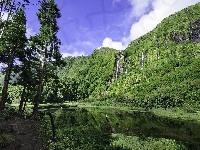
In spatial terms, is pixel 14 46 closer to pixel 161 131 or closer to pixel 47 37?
pixel 47 37

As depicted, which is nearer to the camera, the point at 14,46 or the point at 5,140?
the point at 5,140

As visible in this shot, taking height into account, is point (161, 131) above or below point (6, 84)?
below

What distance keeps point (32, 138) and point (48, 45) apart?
20570 millimetres

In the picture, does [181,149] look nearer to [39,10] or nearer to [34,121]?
[34,121]

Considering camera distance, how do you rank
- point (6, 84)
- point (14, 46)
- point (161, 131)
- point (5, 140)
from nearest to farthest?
point (5, 140) < point (6, 84) < point (14, 46) < point (161, 131)

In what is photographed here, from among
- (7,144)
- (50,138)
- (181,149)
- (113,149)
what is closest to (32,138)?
(50,138)

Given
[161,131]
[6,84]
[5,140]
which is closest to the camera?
[5,140]

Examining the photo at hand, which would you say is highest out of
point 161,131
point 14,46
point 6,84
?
point 14,46

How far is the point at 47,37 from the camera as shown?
46062mm

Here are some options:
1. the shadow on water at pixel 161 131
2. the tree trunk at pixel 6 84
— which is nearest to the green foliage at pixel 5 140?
the tree trunk at pixel 6 84

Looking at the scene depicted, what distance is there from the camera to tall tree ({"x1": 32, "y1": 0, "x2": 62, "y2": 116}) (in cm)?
4612

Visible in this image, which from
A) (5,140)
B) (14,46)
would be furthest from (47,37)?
(5,140)

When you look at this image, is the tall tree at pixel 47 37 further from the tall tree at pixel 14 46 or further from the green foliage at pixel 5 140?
the green foliage at pixel 5 140

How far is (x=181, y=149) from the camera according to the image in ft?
121
